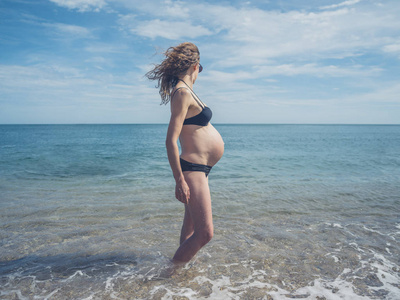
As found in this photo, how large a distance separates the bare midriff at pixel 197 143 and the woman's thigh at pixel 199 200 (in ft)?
0.51

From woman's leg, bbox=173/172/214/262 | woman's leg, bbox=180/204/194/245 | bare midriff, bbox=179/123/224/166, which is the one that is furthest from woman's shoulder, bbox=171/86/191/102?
woman's leg, bbox=180/204/194/245

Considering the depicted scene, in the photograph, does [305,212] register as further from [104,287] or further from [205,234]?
[104,287]

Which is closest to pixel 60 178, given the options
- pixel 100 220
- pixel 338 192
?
pixel 100 220

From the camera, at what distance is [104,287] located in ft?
9.31

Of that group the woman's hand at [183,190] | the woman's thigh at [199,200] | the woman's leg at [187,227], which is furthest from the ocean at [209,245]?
the woman's hand at [183,190]

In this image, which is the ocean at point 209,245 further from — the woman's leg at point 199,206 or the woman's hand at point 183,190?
the woman's hand at point 183,190

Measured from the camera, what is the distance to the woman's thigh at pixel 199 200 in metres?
2.61

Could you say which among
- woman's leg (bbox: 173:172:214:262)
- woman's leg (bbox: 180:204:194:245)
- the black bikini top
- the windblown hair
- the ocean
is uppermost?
the windblown hair

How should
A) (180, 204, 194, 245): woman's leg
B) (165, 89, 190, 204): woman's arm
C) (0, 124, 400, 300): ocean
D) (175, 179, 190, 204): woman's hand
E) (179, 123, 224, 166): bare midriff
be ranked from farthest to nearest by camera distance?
(180, 204, 194, 245): woman's leg → (0, 124, 400, 300): ocean → (179, 123, 224, 166): bare midriff → (175, 179, 190, 204): woman's hand → (165, 89, 190, 204): woman's arm

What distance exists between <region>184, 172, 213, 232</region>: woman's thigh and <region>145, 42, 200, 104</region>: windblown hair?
3.15 ft

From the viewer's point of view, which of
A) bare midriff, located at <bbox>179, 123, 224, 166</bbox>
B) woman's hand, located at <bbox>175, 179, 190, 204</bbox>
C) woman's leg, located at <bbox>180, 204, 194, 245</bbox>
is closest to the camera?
woman's hand, located at <bbox>175, 179, 190, 204</bbox>

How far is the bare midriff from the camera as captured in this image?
103 inches

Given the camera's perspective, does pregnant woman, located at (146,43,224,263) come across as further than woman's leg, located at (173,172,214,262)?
No

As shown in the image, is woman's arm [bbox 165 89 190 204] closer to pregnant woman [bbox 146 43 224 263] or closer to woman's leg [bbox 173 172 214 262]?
pregnant woman [bbox 146 43 224 263]
